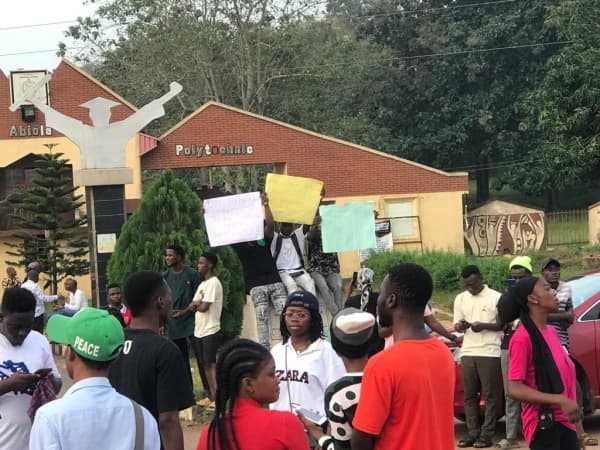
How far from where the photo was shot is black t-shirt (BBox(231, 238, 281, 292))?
1011 centimetres

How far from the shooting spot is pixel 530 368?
17.2 ft

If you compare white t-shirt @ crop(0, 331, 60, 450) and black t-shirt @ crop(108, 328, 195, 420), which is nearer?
black t-shirt @ crop(108, 328, 195, 420)

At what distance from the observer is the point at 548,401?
5.12 m

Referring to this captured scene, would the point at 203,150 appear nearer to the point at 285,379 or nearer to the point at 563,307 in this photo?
the point at 563,307

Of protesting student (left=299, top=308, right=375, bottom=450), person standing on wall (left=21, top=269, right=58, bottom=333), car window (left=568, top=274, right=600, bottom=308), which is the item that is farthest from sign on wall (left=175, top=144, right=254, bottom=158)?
protesting student (left=299, top=308, right=375, bottom=450)

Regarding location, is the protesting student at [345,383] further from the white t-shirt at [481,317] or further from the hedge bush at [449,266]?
the hedge bush at [449,266]

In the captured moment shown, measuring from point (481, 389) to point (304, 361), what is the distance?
4.71 m

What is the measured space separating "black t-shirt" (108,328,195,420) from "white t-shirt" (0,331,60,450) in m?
0.86

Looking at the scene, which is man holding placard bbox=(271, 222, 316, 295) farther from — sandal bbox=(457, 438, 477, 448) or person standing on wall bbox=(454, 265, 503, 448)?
sandal bbox=(457, 438, 477, 448)

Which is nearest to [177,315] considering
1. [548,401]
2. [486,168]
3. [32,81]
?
[548,401]

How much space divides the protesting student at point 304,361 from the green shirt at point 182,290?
5.14m

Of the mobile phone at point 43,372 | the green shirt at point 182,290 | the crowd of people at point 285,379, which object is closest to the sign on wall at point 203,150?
the green shirt at point 182,290

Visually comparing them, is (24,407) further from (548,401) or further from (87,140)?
(87,140)

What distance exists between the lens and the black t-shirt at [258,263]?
398 inches
